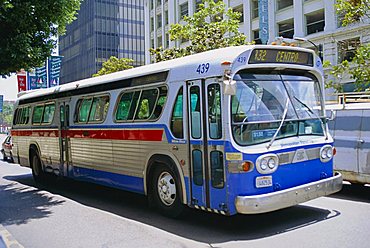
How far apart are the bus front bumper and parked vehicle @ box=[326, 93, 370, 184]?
1852mm

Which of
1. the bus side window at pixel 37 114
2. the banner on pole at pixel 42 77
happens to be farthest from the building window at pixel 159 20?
the bus side window at pixel 37 114

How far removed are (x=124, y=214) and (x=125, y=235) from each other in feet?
5.12

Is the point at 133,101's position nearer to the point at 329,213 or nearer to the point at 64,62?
the point at 329,213

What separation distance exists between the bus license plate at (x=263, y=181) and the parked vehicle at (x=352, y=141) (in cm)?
269

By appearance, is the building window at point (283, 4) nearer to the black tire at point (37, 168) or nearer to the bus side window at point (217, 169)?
the black tire at point (37, 168)

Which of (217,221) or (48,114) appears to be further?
(48,114)

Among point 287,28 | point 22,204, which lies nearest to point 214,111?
point 22,204

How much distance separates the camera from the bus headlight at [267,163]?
6.14m

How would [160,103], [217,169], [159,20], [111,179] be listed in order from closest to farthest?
1. [217,169]
2. [160,103]
3. [111,179]
4. [159,20]

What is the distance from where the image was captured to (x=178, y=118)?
7270 millimetres

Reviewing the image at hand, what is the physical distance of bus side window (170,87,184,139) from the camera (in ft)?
23.6

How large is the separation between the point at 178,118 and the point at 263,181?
1920 millimetres

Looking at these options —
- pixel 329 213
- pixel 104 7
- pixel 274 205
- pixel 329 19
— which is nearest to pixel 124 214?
pixel 274 205

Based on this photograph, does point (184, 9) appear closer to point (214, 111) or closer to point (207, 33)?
point (207, 33)
